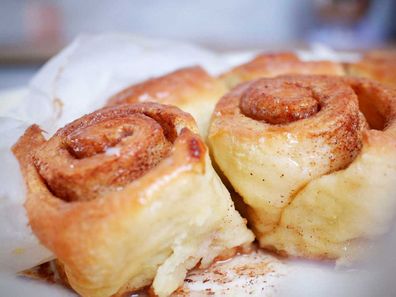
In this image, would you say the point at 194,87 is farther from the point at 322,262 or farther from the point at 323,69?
the point at 322,262

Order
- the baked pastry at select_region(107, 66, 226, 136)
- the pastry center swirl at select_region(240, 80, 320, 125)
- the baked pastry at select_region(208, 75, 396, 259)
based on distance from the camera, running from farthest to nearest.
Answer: the baked pastry at select_region(107, 66, 226, 136)
the pastry center swirl at select_region(240, 80, 320, 125)
the baked pastry at select_region(208, 75, 396, 259)

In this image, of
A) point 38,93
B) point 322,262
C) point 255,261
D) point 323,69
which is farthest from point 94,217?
point 323,69

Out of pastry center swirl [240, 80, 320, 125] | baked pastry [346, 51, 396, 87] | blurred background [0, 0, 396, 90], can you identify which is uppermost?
pastry center swirl [240, 80, 320, 125]

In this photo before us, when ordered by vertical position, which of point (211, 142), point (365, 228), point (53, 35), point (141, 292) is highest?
point (211, 142)

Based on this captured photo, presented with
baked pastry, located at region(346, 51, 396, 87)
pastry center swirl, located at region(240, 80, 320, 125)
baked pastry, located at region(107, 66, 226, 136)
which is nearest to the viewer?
pastry center swirl, located at region(240, 80, 320, 125)

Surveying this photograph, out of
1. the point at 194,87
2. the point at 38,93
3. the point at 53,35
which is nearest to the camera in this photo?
the point at 194,87

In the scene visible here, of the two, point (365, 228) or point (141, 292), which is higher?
point (365, 228)

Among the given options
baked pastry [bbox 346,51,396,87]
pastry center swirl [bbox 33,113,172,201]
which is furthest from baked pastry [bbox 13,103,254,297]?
baked pastry [bbox 346,51,396,87]

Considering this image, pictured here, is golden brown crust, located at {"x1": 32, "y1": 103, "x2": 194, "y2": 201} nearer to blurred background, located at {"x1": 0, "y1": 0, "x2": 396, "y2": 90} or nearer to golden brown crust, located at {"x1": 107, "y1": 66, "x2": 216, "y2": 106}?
golden brown crust, located at {"x1": 107, "y1": 66, "x2": 216, "y2": 106}
